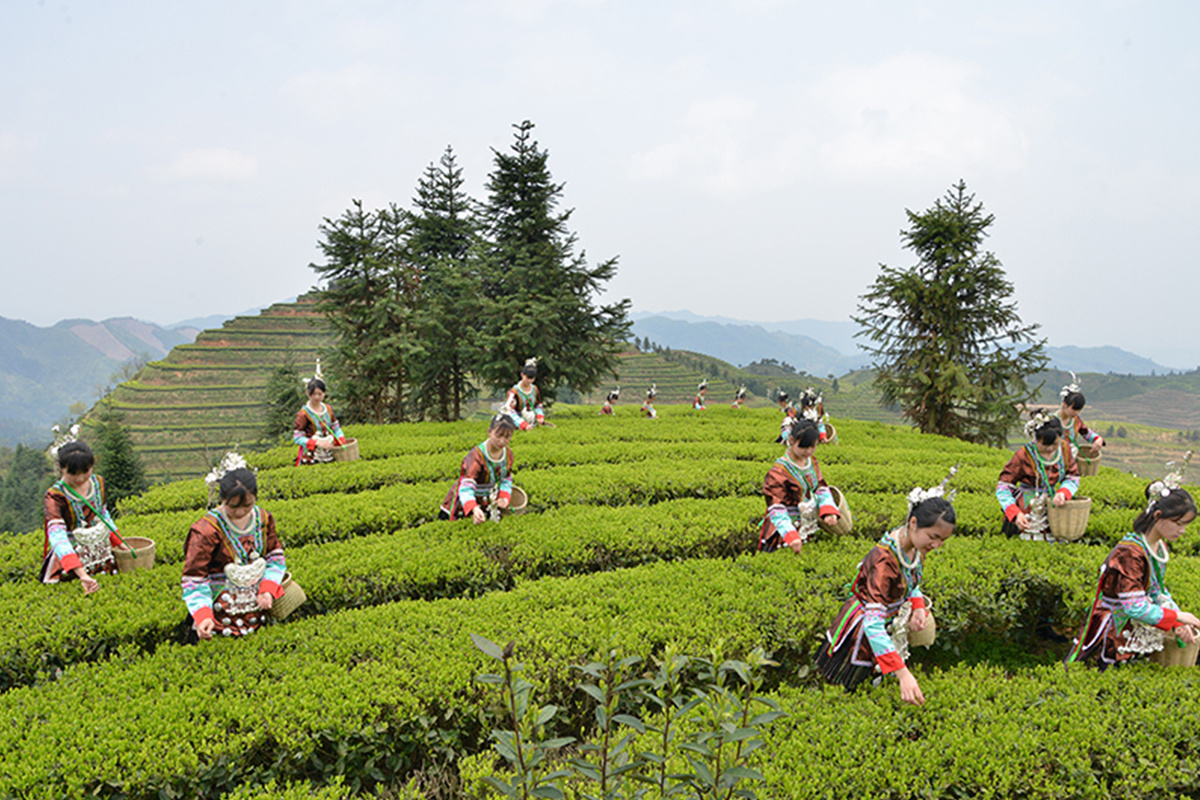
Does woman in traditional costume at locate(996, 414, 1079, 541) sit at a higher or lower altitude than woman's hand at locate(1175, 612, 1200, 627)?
higher

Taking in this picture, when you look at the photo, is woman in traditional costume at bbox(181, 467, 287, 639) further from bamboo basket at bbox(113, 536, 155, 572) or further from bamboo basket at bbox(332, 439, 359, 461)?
bamboo basket at bbox(332, 439, 359, 461)

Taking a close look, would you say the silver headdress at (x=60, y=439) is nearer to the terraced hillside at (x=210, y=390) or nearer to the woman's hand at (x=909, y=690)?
the woman's hand at (x=909, y=690)

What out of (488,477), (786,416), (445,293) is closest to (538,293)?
(445,293)

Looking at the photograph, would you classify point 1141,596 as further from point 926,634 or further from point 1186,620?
point 926,634

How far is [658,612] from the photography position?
479 centimetres

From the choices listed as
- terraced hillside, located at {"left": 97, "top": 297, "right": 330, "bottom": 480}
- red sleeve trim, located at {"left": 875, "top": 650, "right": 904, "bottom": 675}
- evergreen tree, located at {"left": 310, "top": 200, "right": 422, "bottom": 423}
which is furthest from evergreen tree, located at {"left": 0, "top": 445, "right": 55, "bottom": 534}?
red sleeve trim, located at {"left": 875, "top": 650, "right": 904, "bottom": 675}

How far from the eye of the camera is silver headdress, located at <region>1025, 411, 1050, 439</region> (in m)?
6.69

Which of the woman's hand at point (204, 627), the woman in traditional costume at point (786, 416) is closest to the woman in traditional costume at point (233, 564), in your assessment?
the woman's hand at point (204, 627)

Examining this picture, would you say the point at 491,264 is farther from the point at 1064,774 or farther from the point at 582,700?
the point at 1064,774

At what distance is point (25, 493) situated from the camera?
54844 mm

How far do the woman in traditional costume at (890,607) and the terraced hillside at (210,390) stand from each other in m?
56.7

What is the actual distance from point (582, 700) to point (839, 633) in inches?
74.0

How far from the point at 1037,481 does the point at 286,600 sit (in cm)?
765

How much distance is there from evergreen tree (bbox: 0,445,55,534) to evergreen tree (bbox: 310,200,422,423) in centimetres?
3561
